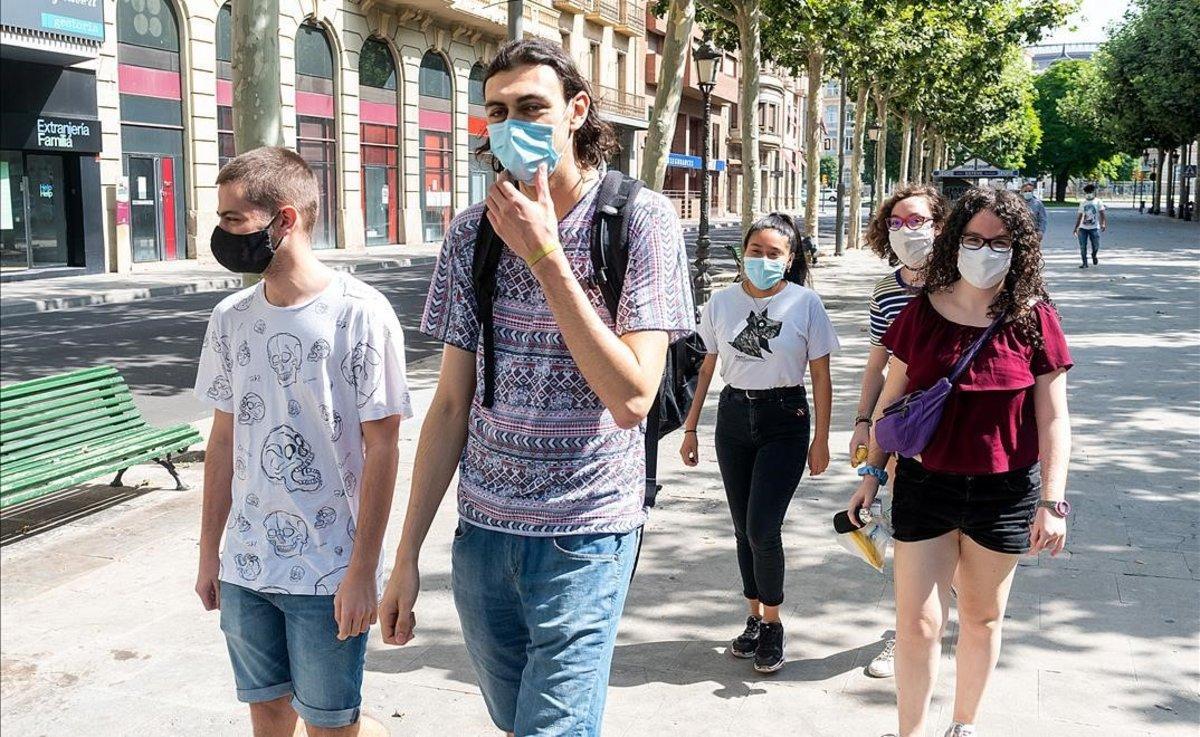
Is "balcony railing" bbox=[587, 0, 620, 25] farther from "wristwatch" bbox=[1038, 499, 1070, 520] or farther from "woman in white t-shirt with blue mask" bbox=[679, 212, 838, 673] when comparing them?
"wristwatch" bbox=[1038, 499, 1070, 520]

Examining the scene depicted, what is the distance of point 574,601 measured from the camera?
2275mm

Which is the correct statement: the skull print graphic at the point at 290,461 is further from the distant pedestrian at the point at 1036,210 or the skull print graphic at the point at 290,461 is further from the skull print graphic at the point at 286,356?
the distant pedestrian at the point at 1036,210

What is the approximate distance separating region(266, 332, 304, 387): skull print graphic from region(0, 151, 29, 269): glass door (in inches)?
762

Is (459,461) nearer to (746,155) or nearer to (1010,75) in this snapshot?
(746,155)

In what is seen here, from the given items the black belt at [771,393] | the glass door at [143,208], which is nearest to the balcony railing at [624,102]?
the glass door at [143,208]

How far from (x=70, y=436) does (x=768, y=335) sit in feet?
12.0

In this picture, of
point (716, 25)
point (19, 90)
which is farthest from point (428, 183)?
point (19, 90)

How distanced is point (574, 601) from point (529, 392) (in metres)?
0.41

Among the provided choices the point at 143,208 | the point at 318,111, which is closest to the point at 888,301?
the point at 143,208

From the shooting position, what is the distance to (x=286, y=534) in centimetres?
260

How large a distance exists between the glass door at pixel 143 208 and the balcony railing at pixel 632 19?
78.2ft

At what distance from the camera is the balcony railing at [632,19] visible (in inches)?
1704

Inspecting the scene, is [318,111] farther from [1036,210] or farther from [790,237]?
[790,237]

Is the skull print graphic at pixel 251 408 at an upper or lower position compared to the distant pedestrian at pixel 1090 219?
lower
